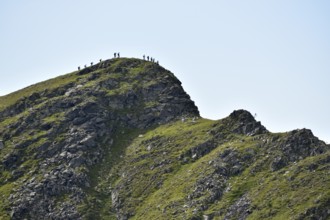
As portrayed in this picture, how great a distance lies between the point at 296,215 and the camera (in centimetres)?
16138

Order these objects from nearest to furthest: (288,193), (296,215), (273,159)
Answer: (296,215)
(288,193)
(273,159)

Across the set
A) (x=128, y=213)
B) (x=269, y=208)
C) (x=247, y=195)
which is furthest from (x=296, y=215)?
(x=128, y=213)

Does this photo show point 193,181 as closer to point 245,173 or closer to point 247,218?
point 245,173

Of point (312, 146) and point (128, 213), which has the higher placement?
point (312, 146)

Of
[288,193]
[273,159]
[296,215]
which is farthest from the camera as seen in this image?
[273,159]

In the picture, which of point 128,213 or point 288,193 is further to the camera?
point 128,213

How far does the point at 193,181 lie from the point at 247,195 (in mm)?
21864

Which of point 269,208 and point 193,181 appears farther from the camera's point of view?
point 193,181

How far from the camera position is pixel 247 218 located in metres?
172

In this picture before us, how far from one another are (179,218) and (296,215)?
1406 inches

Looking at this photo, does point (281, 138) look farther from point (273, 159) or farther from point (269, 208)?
point (269, 208)

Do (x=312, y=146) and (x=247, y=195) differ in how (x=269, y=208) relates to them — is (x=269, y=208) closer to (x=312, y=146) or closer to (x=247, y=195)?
(x=247, y=195)

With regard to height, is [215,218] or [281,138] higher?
[281,138]

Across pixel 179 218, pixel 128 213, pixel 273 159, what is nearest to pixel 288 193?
pixel 273 159
